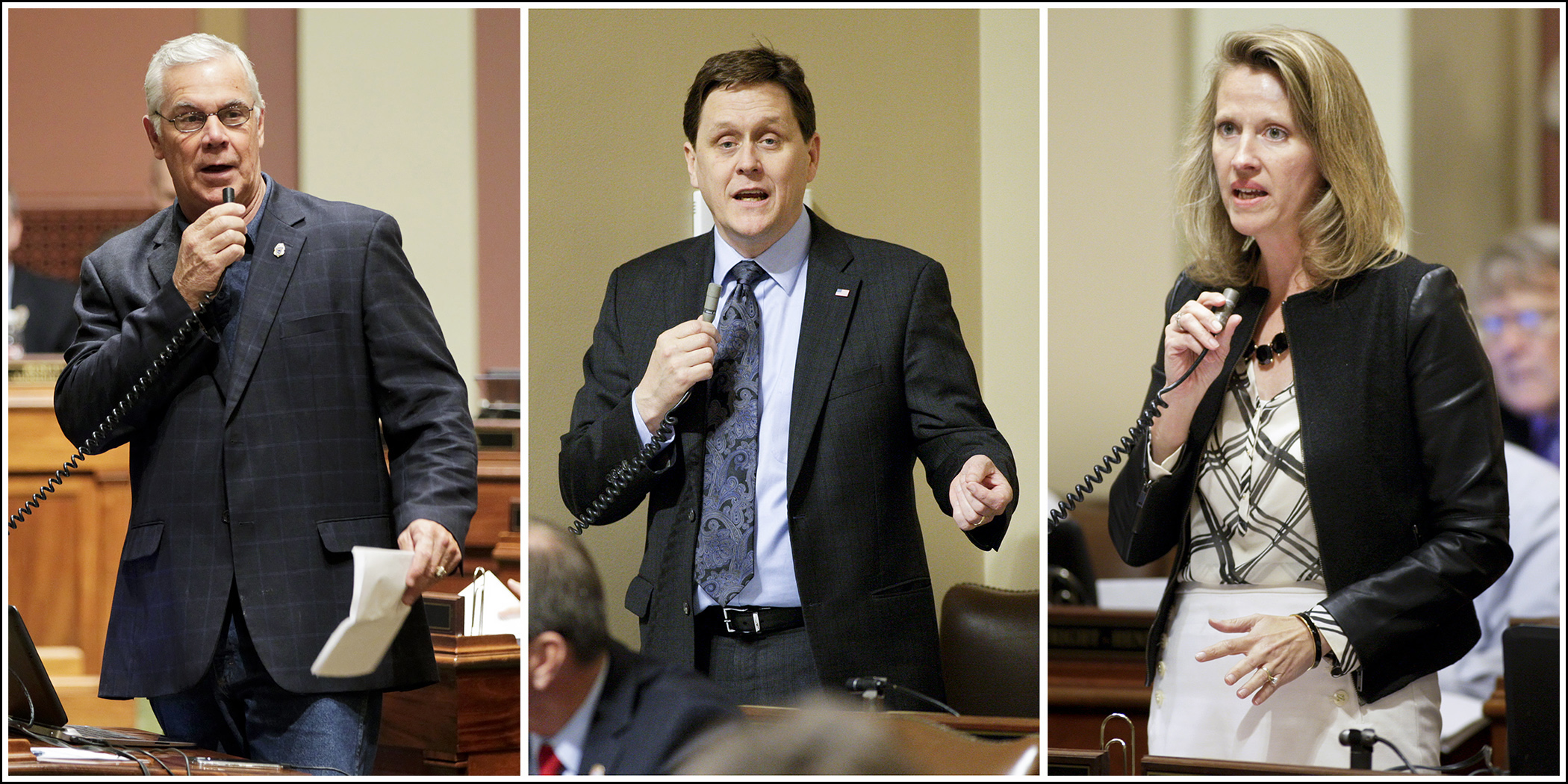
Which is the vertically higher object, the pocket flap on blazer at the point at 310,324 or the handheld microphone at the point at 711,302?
the handheld microphone at the point at 711,302

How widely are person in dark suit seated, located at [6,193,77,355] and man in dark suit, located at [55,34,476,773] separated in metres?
3.40

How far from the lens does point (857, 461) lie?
209 cm

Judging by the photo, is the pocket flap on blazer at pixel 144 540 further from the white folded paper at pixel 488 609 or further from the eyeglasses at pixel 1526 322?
the eyeglasses at pixel 1526 322

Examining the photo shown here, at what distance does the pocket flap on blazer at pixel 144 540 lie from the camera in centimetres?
220

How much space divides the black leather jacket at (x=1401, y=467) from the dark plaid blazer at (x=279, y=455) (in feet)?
4.21

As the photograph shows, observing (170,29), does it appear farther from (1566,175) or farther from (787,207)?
(1566,175)

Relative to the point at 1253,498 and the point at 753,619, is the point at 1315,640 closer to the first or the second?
the point at 1253,498

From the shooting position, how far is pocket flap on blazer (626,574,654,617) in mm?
2113

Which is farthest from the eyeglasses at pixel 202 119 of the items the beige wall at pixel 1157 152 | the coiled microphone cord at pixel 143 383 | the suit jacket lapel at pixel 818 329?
the beige wall at pixel 1157 152

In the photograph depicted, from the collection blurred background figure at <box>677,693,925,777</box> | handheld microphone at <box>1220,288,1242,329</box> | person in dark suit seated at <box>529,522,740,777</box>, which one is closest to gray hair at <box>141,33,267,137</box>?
person in dark suit seated at <box>529,522,740,777</box>

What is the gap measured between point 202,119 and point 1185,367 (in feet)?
5.10

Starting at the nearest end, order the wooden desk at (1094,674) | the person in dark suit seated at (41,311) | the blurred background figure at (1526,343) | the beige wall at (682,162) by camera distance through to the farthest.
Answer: the beige wall at (682,162)
the wooden desk at (1094,674)
the blurred background figure at (1526,343)
the person in dark suit seated at (41,311)

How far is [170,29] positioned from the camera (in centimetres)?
351

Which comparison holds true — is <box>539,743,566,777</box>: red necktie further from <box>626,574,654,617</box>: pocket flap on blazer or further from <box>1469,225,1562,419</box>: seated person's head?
<box>1469,225,1562,419</box>: seated person's head
